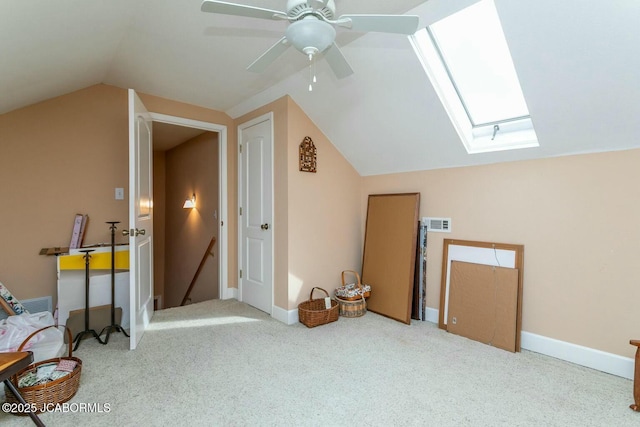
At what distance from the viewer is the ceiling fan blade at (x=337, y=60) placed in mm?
1731

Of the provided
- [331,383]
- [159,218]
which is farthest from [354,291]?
[159,218]

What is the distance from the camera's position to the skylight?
217 cm

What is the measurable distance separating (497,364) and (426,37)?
2.41 meters

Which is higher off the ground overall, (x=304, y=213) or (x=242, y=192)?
(x=242, y=192)

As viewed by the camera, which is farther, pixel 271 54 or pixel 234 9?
pixel 271 54

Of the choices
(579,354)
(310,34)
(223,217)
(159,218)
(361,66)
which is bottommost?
(579,354)

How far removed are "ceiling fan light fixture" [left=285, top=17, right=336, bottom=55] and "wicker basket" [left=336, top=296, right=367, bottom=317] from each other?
8.00 feet

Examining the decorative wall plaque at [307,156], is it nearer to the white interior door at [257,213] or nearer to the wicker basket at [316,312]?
the white interior door at [257,213]

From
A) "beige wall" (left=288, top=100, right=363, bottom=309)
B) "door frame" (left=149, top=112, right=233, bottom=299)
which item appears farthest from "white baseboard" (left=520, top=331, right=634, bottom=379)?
"door frame" (left=149, top=112, right=233, bottom=299)

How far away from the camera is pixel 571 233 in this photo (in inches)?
92.0

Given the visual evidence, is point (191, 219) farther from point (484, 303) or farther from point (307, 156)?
point (484, 303)

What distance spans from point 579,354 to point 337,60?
2.63 metres

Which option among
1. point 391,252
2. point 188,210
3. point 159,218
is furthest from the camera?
point 159,218

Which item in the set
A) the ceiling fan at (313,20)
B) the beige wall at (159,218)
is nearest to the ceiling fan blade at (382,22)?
the ceiling fan at (313,20)
